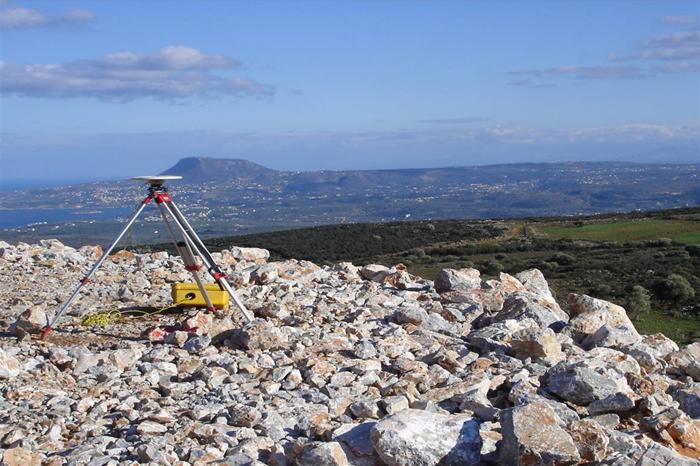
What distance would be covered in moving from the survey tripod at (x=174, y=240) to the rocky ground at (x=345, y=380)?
Result: 0.30 m

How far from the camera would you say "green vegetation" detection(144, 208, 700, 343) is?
26.0 meters

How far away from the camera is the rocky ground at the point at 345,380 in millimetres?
6906

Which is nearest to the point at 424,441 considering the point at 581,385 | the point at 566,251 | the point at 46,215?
the point at 581,385

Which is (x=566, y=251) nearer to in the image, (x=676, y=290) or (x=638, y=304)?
(x=676, y=290)

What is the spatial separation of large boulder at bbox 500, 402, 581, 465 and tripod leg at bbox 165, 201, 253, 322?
4914mm

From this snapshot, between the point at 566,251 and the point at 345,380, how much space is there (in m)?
33.6

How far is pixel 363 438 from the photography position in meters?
7.08

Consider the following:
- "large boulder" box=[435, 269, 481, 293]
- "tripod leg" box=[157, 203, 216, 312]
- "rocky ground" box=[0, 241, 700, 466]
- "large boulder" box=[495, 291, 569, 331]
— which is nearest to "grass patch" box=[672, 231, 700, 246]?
"large boulder" box=[435, 269, 481, 293]

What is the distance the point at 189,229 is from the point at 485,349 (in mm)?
4183

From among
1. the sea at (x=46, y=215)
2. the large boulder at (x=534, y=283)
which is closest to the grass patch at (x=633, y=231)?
the sea at (x=46, y=215)

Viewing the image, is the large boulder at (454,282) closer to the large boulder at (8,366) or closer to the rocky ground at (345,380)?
the rocky ground at (345,380)

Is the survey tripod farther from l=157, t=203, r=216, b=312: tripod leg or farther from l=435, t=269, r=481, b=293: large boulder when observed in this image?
l=435, t=269, r=481, b=293: large boulder

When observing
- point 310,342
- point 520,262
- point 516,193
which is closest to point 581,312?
point 310,342

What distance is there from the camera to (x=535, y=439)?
6637 mm
